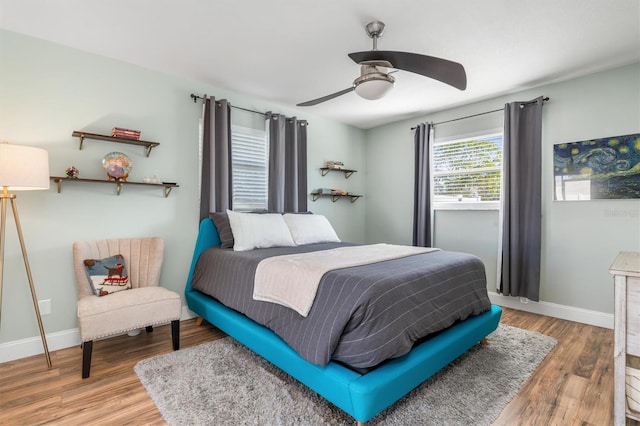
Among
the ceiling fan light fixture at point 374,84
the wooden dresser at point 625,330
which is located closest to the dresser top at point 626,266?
the wooden dresser at point 625,330

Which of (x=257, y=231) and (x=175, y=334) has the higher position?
(x=257, y=231)

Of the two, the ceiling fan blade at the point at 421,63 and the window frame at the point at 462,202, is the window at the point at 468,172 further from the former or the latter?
the ceiling fan blade at the point at 421,63

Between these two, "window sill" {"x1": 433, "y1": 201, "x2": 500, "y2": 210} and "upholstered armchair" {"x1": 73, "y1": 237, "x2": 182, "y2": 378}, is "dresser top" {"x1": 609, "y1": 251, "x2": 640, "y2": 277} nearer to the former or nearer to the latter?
"window sill" {"x1": 433, "y1": 201, "x2": 500, "y2": 210}

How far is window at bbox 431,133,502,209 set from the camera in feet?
12.1

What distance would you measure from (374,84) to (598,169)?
2.54 meters

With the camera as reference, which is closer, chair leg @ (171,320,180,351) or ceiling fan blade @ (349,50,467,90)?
ceiling fan blade @ (349,50,467,90)

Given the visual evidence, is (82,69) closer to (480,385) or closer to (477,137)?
(480,385)

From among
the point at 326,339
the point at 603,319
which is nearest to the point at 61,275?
the point at 326,339

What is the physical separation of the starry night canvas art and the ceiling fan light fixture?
2318mm

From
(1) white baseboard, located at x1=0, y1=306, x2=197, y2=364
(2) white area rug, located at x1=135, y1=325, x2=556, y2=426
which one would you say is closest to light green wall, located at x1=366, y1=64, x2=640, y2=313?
(2) white area rug, located at x1=135, y1=325, x2=556, y2=426

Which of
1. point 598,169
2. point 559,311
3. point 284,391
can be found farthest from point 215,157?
point 559,311

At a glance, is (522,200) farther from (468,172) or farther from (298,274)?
(298,274)

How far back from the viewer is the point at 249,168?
370 centimetres

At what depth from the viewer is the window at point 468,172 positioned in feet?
12.1
